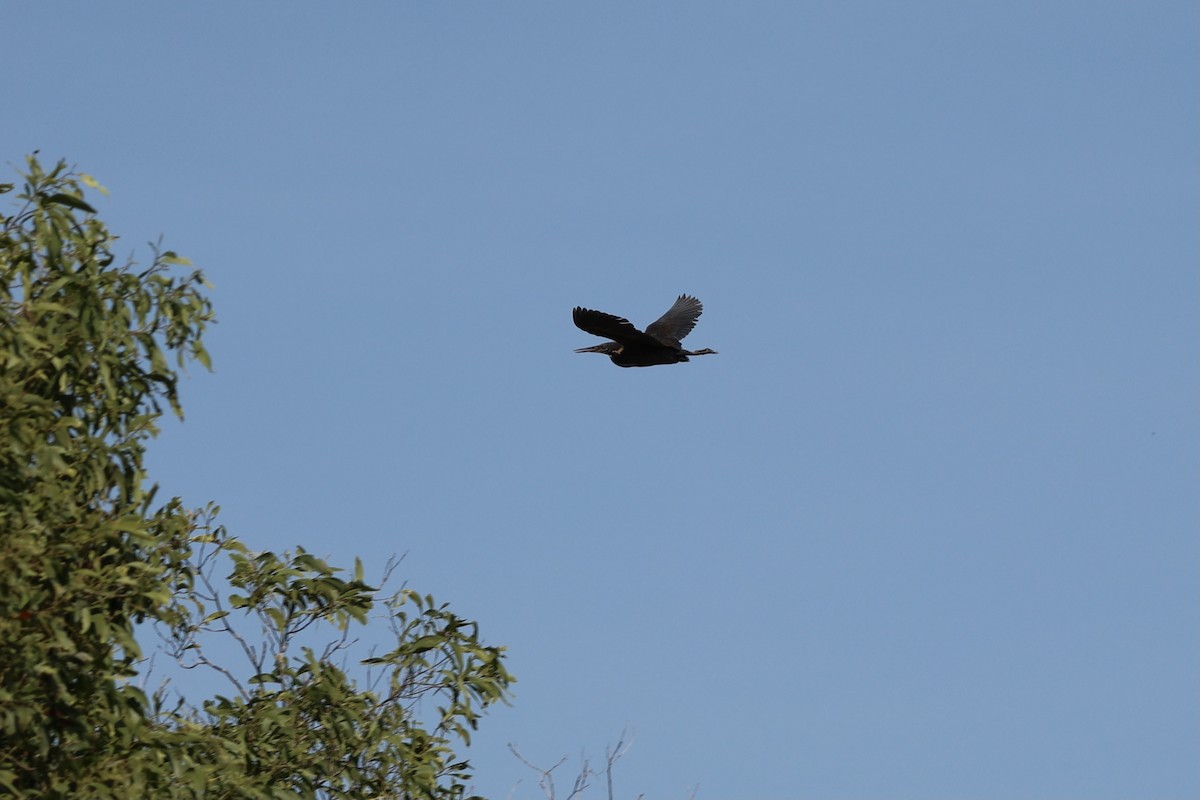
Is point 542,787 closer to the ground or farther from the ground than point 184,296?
closer to the ground

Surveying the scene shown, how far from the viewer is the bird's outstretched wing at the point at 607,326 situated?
1525 cm

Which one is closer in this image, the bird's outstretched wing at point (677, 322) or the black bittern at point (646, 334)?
the black bittern at point (646, 334)

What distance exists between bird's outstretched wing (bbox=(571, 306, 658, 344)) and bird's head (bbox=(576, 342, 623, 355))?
352 millimetres

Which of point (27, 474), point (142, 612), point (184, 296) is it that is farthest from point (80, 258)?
point (142, 612)

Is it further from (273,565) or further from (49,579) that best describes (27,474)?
(273,565)

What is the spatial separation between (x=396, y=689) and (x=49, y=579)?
3.16m

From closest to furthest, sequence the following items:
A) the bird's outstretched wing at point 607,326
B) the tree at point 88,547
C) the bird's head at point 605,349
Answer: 1. the tree at point 88,547
2. the bird's outstretched wing at point 607,326
3. the bird's head at point 605,349

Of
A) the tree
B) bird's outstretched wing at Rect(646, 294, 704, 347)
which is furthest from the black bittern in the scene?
the tree

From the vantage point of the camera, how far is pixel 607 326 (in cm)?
1553

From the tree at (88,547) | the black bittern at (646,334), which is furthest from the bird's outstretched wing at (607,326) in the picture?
the tree at (88,547)

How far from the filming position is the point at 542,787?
517 inches

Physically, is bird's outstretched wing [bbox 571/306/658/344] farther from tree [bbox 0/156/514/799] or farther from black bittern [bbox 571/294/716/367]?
tree [bbox 0/156/514/799]

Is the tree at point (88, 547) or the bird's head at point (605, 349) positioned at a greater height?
the bird's head at point (605, 349)

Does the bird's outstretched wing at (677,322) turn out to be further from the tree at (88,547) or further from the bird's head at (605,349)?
the tree at (88,547)
